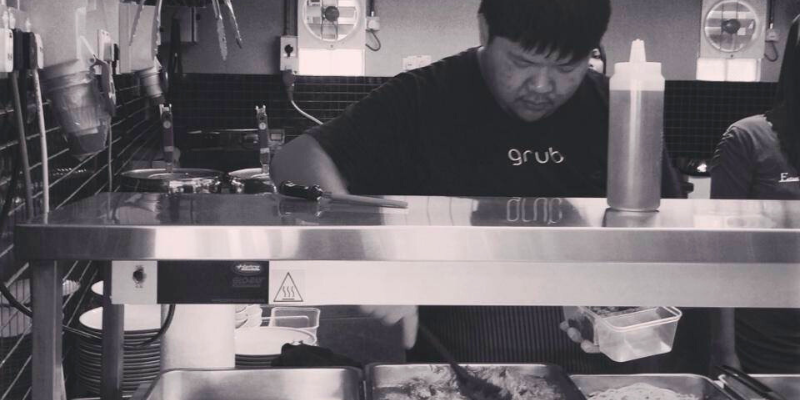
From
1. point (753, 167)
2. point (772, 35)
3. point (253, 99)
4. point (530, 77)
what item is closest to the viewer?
point (530, 77)

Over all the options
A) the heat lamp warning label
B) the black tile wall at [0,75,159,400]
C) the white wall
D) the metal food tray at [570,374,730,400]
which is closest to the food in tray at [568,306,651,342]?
the metal food tray at [570,374,730,400]

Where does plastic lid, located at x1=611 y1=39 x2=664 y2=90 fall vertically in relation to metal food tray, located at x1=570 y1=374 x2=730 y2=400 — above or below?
above

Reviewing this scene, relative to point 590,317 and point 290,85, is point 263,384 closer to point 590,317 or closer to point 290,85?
point 590,317

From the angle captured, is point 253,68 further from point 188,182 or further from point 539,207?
point 539,207

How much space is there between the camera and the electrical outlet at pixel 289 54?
543cm

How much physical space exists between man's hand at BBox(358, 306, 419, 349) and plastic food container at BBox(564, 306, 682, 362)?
37 centimetres

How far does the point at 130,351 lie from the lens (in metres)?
1.72

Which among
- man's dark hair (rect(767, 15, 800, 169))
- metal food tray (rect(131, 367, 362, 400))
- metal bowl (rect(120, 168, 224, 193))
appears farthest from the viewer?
metal bowl (rect(120, 168, 224, 193))

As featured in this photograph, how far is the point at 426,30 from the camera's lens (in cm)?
561

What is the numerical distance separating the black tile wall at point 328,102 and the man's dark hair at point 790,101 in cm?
326

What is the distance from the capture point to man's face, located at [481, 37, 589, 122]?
1878mm

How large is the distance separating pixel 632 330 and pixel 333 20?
4.15m

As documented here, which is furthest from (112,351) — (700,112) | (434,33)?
(700,112)

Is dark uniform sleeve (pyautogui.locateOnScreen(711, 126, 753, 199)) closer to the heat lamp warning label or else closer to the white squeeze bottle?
the white squeeze bottle
